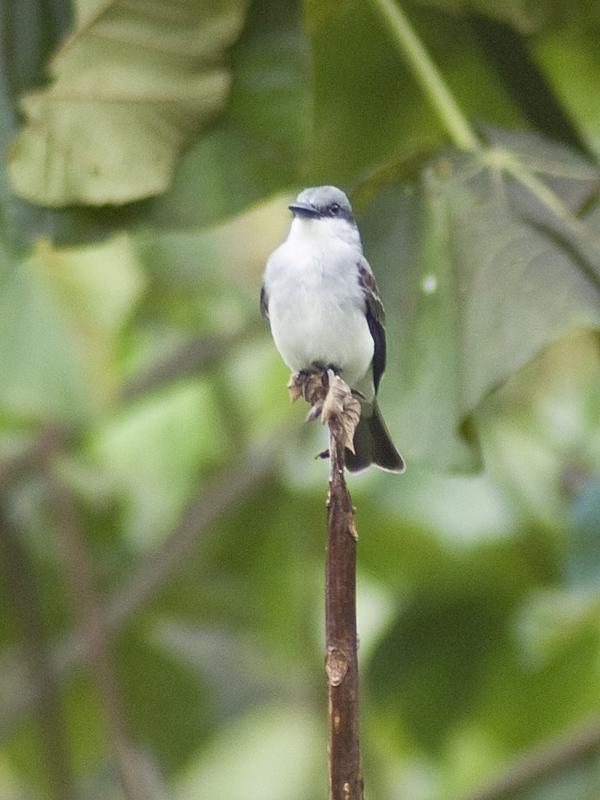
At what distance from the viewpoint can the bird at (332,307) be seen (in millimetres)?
727

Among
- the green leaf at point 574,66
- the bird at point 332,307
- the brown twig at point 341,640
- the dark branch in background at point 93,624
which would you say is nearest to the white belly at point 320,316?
the bird at point 332,307

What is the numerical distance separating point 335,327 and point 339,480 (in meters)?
0.17

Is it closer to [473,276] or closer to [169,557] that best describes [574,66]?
[473,276]

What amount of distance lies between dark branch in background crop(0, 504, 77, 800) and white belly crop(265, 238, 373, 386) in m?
1.48

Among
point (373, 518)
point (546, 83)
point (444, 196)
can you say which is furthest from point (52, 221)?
point (373, 518)

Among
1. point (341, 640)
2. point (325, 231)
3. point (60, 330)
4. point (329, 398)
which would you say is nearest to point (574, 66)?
point (60, 330)

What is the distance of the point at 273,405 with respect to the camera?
271 cm

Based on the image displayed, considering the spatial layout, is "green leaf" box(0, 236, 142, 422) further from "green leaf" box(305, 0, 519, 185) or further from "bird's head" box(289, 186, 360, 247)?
"bird's head" box(289, 186, 360, 247)

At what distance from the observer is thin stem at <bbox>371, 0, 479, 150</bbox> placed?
1418 mm

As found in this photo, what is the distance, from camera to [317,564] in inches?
95.5

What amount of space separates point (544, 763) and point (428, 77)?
3.40ft

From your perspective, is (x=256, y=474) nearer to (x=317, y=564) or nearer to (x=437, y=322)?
(x=317, y=564)

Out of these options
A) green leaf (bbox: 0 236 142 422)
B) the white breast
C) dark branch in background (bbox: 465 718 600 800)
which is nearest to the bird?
the white breast

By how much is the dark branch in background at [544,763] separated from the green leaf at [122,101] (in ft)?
3.71
